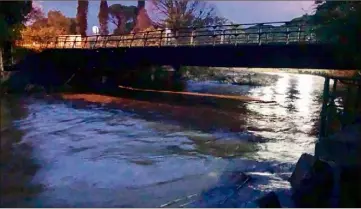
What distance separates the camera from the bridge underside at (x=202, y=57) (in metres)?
16.2

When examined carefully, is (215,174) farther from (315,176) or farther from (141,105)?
(141,105)

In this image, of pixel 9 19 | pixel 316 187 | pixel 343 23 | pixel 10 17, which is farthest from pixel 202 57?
pixel 316 187

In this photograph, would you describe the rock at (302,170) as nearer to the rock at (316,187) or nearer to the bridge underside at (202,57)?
the rock at (316,187)

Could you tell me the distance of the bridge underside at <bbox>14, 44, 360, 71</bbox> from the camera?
16219mm

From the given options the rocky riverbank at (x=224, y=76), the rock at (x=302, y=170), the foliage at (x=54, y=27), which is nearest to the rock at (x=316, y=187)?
the rock at (x=302, y=170)

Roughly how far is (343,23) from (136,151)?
19.0ft

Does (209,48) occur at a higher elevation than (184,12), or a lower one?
lower

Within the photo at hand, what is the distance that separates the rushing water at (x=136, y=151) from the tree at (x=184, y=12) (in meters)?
6.58

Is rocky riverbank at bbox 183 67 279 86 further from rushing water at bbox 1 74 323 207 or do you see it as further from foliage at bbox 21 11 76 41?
rushing water at bbox 1 74 323 207

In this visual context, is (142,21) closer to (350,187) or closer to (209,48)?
(209,48)

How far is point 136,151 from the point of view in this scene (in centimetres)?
1019

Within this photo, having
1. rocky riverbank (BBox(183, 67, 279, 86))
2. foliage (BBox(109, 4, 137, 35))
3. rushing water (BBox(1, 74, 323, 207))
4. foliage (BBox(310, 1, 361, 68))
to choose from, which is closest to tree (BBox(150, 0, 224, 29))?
foliage (BBox(109, 4, 137, 35))

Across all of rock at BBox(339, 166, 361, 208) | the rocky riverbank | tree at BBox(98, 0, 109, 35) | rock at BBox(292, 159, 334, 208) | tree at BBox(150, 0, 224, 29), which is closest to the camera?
rock at BBox(339, 166, 361, 208)

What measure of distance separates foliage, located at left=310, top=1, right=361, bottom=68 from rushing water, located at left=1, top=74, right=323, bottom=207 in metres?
2.99
